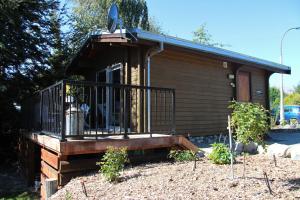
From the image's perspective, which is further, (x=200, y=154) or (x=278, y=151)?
(x=278, y=151)

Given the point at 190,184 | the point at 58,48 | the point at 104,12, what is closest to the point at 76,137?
the point at 190,184

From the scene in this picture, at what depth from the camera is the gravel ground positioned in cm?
414

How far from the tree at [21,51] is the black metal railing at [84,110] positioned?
1677 mm

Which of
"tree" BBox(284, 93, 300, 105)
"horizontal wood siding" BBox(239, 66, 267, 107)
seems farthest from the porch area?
"tree" BBox(284, 93, 300, 105)

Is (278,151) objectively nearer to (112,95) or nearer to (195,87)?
(195,87)

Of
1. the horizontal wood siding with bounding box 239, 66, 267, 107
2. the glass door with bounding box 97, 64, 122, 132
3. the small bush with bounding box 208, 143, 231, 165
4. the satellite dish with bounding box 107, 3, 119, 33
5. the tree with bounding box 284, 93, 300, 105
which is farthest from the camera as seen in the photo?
the tree with bounding box 284, 93, 300, 105

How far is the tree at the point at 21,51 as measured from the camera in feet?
33.4

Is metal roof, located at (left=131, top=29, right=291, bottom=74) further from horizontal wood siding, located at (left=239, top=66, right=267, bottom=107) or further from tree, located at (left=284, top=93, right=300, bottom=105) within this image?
tree, located at (left=284, top=93, right=300, bottom=105)

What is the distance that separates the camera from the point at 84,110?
6266mm

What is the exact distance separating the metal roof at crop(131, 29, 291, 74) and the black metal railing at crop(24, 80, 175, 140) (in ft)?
4.16

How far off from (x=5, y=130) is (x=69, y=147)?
714 centimetres

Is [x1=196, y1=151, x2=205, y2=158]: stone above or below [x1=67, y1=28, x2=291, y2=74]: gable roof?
below

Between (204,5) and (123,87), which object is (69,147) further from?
(204,5)

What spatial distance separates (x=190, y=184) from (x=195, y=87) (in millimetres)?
5209
